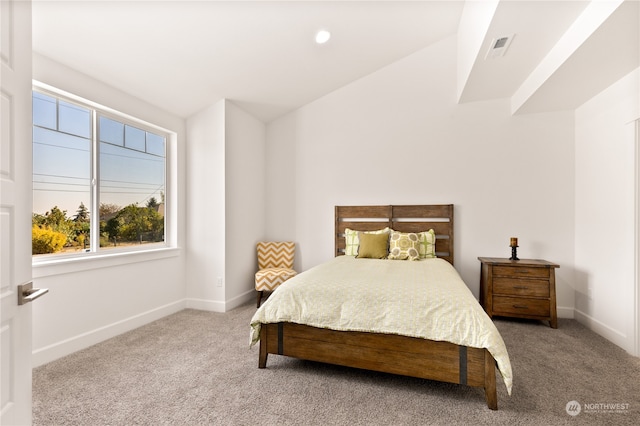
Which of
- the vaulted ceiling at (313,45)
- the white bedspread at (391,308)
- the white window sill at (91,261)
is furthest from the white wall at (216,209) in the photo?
the white bedspread at (391,308)

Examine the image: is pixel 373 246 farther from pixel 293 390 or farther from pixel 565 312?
pixel 565 312

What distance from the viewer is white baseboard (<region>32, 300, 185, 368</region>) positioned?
7.29 feet

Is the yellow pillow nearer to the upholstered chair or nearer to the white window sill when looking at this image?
the upholstered chair

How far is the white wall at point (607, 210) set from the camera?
2.55m

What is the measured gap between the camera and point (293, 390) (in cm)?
192

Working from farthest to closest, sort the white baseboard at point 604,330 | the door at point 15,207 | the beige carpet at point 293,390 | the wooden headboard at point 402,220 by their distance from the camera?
1. the wooden headboard at point 402,220
2. the white baseboard at point 604,330
3. the beige carpet at point 293,390
4. the door at point 15,207

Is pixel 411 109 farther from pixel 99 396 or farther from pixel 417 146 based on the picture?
pixel 99 396

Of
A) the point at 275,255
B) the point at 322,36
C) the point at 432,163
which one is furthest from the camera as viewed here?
the point at 275,255

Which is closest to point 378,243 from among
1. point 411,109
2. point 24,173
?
point 411,109

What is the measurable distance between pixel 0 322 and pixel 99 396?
3.99ft

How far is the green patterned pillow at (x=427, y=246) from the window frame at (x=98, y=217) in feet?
9.51

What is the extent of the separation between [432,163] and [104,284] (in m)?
3.80

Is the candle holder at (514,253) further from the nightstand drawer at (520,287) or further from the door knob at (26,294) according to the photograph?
the door knob at (26,294)

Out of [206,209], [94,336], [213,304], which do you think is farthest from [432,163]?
[94,336]
